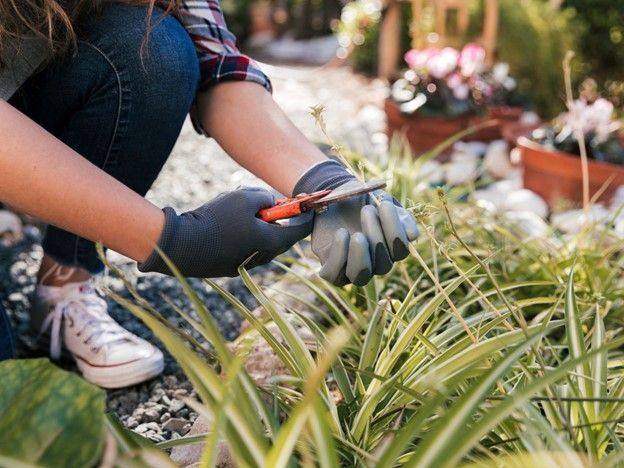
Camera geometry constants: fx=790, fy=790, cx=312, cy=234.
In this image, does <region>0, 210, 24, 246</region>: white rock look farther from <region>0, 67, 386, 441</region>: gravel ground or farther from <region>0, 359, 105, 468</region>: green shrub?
<region>0, 359, 105, 468</region>: green shrub

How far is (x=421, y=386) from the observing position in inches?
39.6

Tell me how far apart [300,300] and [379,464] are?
77 centimetres

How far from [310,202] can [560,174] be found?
1.83 m

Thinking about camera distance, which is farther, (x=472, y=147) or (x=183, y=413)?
(x=472, y=147)

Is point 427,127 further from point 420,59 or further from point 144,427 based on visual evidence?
point 144,427

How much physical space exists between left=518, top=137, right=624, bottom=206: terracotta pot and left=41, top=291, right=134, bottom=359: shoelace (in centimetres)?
173

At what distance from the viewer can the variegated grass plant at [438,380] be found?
72cm

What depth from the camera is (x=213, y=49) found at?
1493 mm

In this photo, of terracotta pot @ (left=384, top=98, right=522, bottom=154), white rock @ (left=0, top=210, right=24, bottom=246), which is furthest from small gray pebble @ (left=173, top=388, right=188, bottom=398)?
terracotta pot @ (left=384, top=98, right=522, bottom=154)

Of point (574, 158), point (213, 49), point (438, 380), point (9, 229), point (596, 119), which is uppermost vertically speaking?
point (213, 49)

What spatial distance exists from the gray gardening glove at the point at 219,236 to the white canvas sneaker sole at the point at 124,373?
1.22ft

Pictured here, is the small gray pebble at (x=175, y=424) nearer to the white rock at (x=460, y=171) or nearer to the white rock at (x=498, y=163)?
the white rock at (x=460, y=171)

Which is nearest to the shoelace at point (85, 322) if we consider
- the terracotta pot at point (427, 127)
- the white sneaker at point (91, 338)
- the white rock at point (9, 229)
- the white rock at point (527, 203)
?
the white sneaker at point (91, 338)

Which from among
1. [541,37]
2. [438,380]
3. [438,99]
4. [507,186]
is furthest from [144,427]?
[541,37]
